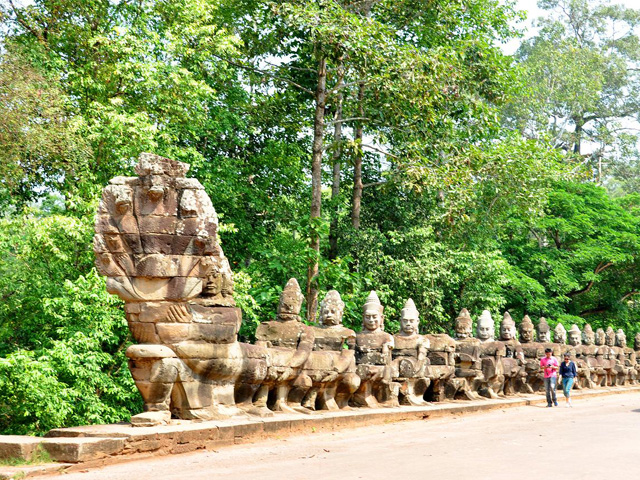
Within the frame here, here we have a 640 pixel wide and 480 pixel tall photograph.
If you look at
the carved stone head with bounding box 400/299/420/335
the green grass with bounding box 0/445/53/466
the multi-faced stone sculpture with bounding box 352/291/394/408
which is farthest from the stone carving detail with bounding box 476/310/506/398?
the green grass with bounding box 0/445/53/466

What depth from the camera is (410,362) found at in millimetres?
14625

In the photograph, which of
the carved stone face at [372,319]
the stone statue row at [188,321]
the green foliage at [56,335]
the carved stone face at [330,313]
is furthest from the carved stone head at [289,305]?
the green foliage at [56,335]

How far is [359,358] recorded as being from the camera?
1361 cm

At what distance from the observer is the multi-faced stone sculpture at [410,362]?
14.6 metres

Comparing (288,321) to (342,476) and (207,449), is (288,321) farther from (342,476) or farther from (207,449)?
(342,476)

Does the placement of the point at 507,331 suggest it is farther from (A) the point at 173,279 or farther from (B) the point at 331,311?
(A) the point at 173,279

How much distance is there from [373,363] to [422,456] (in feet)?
14.9

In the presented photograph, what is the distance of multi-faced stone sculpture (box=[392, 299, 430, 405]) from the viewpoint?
14.6 metres

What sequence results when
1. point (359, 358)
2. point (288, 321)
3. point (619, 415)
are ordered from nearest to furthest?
point (288, 321), point (359, 358), point (619, 415)

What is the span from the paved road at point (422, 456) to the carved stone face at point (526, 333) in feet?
29.9

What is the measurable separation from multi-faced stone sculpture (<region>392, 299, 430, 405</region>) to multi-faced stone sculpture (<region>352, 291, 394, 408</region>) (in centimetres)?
55

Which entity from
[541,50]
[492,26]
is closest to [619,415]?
[492,26]

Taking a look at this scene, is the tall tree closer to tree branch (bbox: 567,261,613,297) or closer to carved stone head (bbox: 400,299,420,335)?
tree branch (bbox: 567,261,613,297)

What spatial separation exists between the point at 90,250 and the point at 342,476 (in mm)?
10405
